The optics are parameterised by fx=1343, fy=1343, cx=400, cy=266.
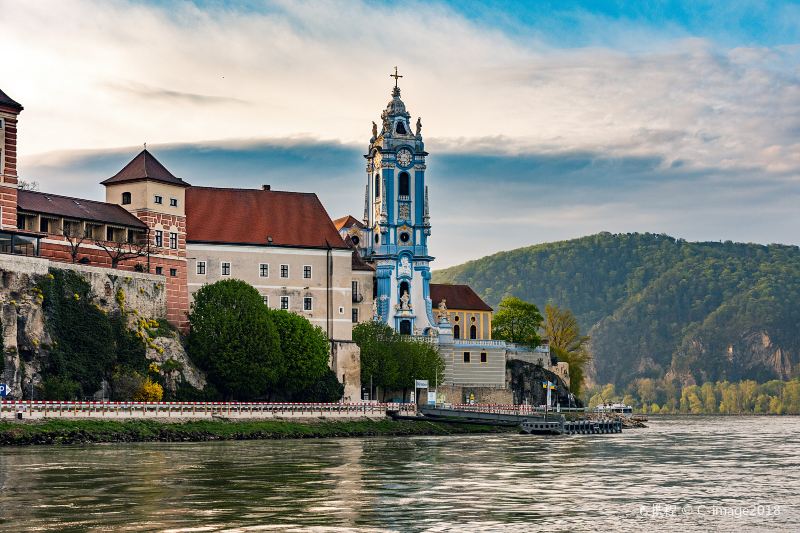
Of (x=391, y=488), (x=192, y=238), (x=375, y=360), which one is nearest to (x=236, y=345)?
(x=192, y=238)

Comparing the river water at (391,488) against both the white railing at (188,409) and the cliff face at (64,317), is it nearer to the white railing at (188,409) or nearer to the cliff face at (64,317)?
the white railing at (188,409)

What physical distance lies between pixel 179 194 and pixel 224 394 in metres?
19.3

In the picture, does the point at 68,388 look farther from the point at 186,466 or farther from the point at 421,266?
the point at 421,266

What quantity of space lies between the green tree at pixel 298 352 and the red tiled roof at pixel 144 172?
581 inches

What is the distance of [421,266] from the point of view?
142250 mm

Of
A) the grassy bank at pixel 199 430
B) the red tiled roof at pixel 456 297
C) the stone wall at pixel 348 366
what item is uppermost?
the red tiled roof at pixel 456 297

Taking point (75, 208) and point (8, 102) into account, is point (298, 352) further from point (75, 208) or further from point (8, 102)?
point (8, 102)

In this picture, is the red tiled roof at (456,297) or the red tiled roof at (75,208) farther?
the red tiled roof at (456,297)

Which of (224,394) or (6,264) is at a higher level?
(6,264)

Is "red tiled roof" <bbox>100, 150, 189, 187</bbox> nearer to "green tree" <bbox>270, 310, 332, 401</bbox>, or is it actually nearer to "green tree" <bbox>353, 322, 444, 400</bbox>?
"green tree" <bbox>270, 310, 332, 401</bbox>

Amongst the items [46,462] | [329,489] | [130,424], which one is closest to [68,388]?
[130,424]

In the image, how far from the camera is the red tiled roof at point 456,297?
151000 millimetres

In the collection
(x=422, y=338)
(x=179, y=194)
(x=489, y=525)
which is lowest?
(x=489, y=525)

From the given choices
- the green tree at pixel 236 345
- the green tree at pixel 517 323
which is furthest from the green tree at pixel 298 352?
the green tree at pixel 517 323
